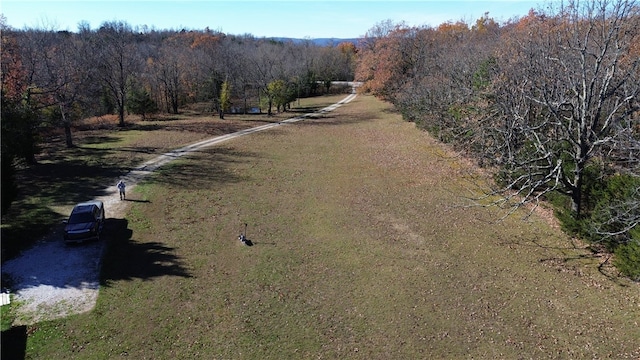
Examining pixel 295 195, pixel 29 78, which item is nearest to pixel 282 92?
pixel 29 78

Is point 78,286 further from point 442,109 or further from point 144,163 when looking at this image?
point 442,109

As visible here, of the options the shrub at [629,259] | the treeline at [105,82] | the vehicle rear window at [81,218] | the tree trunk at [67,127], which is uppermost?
the treeline at [105,82]

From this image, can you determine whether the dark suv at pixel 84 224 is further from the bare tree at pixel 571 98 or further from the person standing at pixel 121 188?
the bare tree at pixel 571 98

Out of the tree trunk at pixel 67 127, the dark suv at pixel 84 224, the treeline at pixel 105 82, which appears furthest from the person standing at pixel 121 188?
the tree trunk at pixel 67 127

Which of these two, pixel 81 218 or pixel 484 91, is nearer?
pixel 81 218

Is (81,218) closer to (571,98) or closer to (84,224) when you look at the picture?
(84,224)

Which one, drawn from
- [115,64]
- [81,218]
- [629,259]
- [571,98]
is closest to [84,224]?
[81,218]

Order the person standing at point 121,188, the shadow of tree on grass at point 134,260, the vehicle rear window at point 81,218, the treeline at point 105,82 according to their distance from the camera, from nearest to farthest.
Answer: the shadow of tree on grass at point 134,260, the vehicle rear window at point 81,218, the person standing at point 121,188, the treeline at point 105,82
